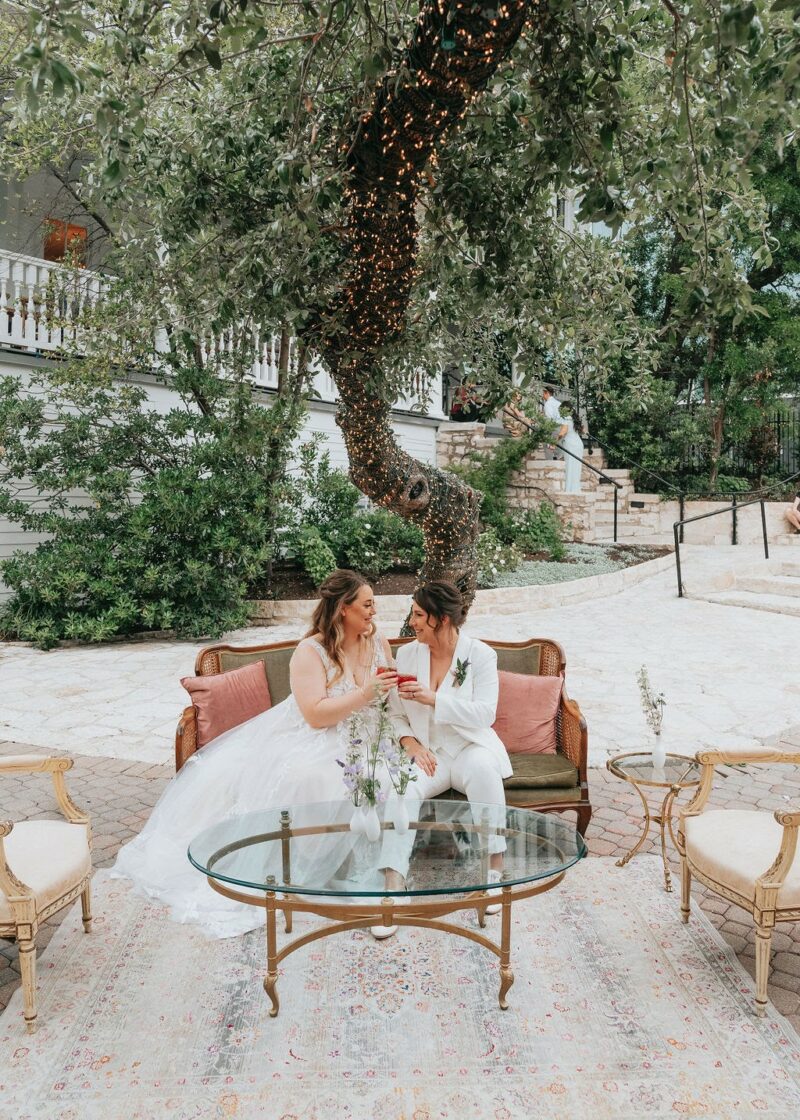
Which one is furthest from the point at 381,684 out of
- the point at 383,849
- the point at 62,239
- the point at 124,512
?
the point at 62,239

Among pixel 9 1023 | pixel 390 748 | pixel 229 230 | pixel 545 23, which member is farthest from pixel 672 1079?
pixel 229 230

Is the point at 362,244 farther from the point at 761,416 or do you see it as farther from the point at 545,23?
the point at 761,416

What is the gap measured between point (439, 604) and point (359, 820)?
1103 mm

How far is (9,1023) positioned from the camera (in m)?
2.70

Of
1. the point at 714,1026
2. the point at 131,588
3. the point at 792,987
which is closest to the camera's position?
the point at 714,1026

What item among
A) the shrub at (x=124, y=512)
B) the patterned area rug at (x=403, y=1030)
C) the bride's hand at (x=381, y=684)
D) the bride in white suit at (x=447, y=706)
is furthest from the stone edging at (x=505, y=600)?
the patterned area rug at (x=403, y=1030)

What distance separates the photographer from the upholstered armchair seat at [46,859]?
2.79m

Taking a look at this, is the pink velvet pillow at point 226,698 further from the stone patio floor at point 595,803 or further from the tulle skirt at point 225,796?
the stone patio floor at point 595,803

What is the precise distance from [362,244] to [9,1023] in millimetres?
3355

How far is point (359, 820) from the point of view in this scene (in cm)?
306

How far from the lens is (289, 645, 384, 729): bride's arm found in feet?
11.8

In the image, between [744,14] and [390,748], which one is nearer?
[744,14]

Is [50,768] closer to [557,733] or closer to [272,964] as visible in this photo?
[272,964]

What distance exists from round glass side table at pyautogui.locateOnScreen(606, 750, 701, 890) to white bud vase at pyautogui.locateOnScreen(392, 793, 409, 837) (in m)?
1.13
